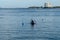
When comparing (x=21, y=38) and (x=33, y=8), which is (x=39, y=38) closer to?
(x=21, y=38)

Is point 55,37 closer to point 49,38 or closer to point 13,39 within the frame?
point 49,38

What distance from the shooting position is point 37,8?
605 feet

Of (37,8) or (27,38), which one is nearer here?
(27,38)

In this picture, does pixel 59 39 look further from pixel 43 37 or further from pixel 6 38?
pixel 6 38

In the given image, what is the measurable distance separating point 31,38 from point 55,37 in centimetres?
309

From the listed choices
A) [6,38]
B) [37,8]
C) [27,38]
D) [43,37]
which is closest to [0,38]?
[6,38]

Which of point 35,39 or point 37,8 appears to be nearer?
point 35,39

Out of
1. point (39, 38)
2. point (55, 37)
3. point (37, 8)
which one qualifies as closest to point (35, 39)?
point (39, 38)

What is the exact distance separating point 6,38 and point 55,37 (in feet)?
20.6

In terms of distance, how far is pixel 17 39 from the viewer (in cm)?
3266

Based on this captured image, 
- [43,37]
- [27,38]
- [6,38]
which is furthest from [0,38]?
[43,37]

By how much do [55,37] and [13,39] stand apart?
5.49m

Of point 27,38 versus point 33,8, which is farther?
point 33,8

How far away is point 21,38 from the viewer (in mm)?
33562
